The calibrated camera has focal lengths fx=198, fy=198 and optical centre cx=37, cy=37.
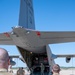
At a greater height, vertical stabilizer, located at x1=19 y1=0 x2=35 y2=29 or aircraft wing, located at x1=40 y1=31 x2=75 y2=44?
vertical stabilizer, located at x1=19 y1=0 x2=35 y2=29

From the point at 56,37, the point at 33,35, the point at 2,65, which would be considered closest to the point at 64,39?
the point at 56,37

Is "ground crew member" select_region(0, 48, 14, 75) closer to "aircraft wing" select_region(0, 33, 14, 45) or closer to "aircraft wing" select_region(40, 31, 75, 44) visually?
"aircraft wing" select_region(40, 31, 75, 44)

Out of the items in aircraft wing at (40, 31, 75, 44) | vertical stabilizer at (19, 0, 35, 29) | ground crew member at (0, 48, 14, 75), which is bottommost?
ground crew member at (0, 48, 14, 75)

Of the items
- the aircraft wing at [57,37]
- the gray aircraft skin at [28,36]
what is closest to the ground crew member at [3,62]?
the gray aircraft skin at [28,36]

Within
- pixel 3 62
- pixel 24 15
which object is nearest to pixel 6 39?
pixel 24 15

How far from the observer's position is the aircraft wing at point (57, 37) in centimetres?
946

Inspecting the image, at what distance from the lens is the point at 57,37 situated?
10000 millimetres

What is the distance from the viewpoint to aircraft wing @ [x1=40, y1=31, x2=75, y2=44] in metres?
9.46

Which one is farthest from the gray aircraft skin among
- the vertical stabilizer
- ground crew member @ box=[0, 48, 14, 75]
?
ground crew member @ box=[0, 48, 14, 75]

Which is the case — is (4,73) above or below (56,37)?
below

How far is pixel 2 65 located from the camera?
2041 mm

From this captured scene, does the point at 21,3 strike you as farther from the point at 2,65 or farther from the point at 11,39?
the point at 2,65

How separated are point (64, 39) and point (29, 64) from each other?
13.3ft

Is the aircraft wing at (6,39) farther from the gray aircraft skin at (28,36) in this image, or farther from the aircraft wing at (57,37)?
the aircraft wing at (57,37)
